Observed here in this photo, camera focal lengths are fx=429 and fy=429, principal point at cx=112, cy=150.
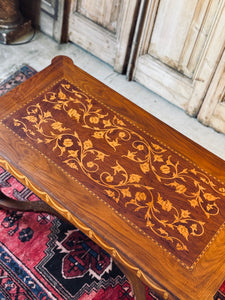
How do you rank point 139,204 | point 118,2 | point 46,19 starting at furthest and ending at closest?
point 46,19
point 118,2
point 139,204

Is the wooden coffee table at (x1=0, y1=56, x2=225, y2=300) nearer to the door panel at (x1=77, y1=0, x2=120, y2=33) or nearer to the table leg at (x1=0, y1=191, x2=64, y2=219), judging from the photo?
the table leg at (x1=0, y1=191, x2=64, y2=219)

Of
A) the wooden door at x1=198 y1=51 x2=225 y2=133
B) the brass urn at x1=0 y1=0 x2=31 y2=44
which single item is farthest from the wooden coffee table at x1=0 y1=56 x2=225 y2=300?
the brass urn at x1=0 y1=0 x2=31 y2=44

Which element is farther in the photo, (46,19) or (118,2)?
(46,19)

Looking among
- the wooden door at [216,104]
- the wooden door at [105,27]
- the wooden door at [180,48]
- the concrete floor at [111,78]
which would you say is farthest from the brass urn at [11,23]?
the wooden door at [216,104]

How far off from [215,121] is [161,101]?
471 mm

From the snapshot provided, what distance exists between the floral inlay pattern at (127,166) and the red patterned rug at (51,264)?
66cm

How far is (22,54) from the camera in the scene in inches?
142

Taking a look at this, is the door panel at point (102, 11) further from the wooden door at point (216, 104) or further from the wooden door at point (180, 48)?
the wooden door at point (216, 104)

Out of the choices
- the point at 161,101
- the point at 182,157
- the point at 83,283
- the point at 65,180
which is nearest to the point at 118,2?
the point at 161,101

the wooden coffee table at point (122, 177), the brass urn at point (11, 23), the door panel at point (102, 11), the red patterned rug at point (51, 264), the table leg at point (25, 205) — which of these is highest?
the wooden coffee table at point (122, 177)

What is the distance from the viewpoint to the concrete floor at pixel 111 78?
10.8ft

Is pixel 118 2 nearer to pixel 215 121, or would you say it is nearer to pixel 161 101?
pixel 161 101

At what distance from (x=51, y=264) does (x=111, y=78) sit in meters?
1.71

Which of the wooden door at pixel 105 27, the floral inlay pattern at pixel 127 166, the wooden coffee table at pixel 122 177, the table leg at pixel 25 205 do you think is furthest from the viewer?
the wooden door at pixel 105 27
